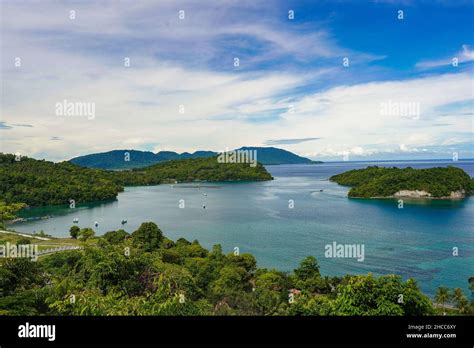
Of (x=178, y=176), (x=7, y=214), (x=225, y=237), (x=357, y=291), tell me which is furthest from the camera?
(x=178, y=176)

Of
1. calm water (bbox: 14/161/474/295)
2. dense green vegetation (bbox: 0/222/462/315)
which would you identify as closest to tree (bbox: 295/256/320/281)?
dense green vegetation (bbox: 0/222/462/315)

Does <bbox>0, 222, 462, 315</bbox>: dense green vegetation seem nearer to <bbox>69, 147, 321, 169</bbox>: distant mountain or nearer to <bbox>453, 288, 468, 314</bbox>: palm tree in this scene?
<bbox>453, 288, 468, 314</bbox>: palm tree

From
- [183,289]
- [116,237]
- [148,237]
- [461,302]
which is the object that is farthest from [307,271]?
[116,237]

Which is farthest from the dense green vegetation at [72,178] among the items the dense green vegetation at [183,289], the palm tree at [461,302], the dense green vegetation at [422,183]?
the dense green vegetation at [422,183]
